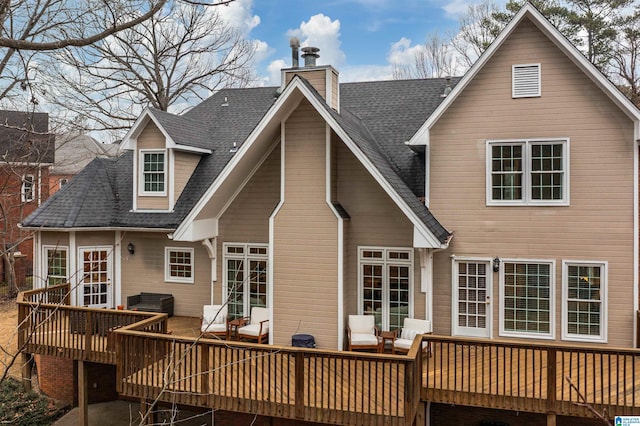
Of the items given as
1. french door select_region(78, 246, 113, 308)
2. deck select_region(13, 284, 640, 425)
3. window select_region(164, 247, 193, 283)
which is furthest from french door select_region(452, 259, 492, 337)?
french door select_region(78, 246, 113, 308)

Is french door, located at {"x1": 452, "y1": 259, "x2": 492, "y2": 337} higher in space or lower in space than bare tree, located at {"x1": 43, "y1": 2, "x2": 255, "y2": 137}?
lower

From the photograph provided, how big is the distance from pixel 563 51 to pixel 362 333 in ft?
24.3

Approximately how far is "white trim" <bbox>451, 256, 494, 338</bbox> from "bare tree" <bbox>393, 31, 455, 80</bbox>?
18123 millimetres

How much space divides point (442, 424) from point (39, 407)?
9.36 m

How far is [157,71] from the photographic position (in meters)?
23.3

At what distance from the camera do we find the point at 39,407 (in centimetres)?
1132

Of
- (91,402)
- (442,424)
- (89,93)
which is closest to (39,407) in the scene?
(91,402)

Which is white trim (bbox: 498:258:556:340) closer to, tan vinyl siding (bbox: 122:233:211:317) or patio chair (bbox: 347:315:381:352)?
patio chair (bbox: 347:315:381:352)

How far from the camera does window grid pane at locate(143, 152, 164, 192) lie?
1371 cm

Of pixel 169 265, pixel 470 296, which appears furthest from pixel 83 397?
pixel 470 296

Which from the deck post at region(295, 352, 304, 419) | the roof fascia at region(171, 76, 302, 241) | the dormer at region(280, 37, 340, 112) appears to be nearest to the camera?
the deck post at region(295, 352, 304, 419)

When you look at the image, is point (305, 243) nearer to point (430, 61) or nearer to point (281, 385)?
point (281, 385)

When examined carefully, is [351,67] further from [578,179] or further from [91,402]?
[91,402]

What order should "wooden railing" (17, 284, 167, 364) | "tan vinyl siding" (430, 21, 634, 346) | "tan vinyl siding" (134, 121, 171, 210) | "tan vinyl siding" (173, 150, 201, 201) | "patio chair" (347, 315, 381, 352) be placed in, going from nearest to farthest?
1. "tan vinyl siding" (430, 21, 634, 346)
2. "patio chair" (347, 315, 381, 352)
3. "wooden railing" (17, 284, 167, 364)
4. "tan vinyl siding" (134, 121, 171, 210)
5. "tan vinyl siding" (173, 150, 201, 201)
